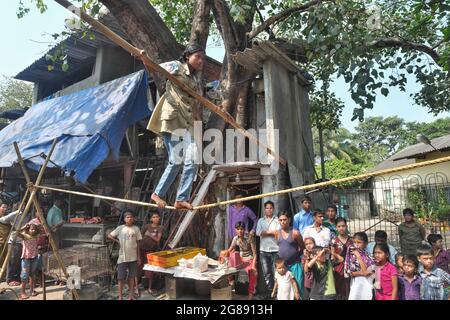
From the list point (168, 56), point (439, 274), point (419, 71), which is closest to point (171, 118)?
point (168, 56)

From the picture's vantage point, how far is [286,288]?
440cm

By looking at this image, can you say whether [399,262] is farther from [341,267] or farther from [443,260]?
[443,260]

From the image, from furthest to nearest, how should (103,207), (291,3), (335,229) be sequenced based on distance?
(103,207) → (291,3) → (335,229)

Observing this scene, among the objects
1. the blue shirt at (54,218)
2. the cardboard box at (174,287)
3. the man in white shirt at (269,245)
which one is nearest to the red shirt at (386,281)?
the man in white shirt at (269,245)

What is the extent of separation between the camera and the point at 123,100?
273 inches

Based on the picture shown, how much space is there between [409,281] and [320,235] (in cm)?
119

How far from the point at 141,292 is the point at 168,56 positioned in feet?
13.6

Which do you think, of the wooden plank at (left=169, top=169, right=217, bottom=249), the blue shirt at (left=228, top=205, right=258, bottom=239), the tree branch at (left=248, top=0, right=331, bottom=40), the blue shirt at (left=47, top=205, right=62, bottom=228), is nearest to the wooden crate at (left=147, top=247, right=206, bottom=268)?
the wooden plank at (left=169, top=169, right=217, bottom=249)

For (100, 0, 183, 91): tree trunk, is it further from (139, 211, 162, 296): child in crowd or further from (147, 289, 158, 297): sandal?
(147, 289, 158, 297): sandal

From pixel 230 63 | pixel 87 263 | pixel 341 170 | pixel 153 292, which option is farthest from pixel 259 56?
pixel 341 170

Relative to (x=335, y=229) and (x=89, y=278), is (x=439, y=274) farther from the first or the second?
(x=89, y=278)

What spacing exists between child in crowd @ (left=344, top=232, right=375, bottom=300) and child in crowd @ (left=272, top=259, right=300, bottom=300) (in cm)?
71

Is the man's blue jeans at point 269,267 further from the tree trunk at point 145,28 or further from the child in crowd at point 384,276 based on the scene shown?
the tree trunk at point 145,28

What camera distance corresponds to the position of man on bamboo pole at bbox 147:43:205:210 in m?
3.30
